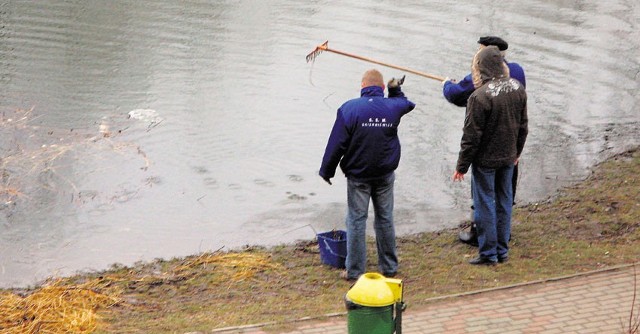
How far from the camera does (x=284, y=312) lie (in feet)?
24.8

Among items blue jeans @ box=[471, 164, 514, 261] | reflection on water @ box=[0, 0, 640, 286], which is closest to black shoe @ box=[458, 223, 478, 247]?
blue jeans @ box=[471, 164, 514, 261]

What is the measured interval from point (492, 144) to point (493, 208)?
613mm

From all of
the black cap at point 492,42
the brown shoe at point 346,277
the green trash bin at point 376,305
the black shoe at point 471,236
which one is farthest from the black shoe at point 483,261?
the green trash bin at point 376,305

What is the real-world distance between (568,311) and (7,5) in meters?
16.7

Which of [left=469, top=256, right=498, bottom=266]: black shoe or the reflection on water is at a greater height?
[left=469, top=256, right=498, bottom=266]: black shoe

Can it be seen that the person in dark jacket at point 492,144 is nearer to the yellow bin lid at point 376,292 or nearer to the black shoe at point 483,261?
the black shoe at point 483,261

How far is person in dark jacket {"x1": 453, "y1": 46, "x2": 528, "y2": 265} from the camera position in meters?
8.16

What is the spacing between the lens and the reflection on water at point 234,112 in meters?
10.4

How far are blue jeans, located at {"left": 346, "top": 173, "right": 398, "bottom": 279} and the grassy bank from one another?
0.23 meters

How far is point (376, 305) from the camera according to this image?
18.2 ft

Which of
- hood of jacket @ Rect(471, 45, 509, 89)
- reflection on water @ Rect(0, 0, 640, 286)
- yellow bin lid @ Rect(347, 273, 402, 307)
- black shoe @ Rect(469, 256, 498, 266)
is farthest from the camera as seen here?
reflection on water @ Rect(0, 0, 640, 286)

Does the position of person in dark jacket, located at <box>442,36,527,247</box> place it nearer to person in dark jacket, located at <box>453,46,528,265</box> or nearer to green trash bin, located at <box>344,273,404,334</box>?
person in dark jacket, located at <box>453,46,528,265</box>

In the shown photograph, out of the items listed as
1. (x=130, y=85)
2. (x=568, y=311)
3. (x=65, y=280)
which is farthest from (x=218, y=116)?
(x=568, y=311)

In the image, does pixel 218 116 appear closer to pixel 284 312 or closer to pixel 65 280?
pixel 65 280
